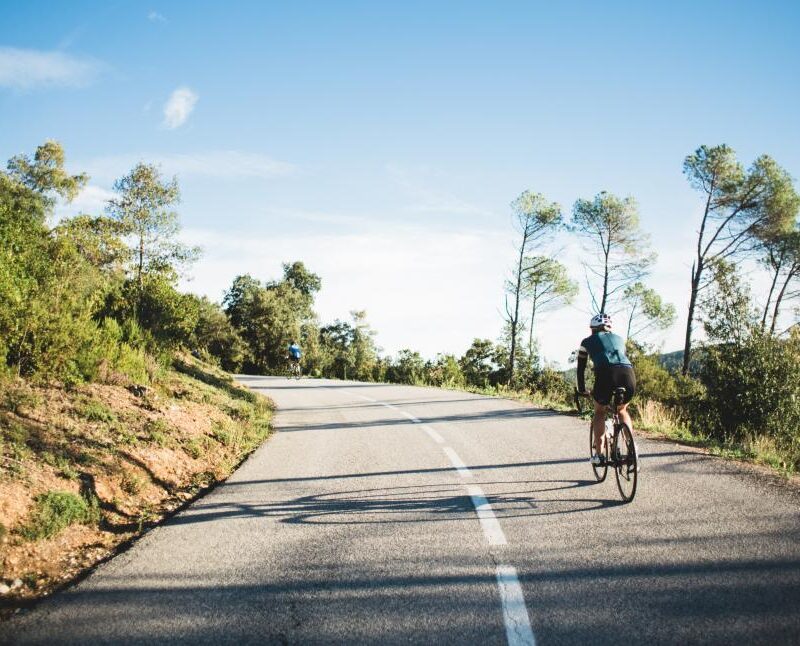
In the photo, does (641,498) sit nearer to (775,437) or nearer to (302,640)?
(302,640)

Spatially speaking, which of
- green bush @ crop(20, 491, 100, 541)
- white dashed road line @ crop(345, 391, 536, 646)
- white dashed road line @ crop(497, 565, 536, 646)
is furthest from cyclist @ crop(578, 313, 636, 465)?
green bush @ crop(20, 491, 100, 541)

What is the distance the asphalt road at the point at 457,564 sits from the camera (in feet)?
9.75

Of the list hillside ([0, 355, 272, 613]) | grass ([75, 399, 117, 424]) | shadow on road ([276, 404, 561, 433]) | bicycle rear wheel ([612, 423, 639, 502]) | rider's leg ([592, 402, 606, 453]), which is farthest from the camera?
shadow on road ([276, 404, 561, 433])

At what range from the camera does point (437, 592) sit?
3.36 m

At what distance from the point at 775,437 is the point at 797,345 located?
262 cm

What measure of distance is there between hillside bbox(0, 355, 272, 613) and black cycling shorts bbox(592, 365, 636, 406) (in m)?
5.30

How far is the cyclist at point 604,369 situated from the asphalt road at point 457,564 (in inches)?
31.0

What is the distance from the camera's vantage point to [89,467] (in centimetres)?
573

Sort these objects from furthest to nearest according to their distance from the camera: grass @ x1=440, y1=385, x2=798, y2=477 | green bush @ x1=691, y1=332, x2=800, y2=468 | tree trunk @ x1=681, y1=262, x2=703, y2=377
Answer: tree trunk @ x1=681, y1=262, x2=703, y2=377, green bush @ x1=691, y1=332, x2=800, y2=468, grass @ x1=440, y1=385, x2=798, y2=477

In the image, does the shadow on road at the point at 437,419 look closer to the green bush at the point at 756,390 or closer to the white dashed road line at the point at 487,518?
the green bush at the point at 756,390

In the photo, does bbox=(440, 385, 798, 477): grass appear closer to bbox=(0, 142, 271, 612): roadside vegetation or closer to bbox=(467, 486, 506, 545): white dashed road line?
bbox=(467, 486, 506, 545): white dashed road line

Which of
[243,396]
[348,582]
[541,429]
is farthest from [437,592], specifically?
[243,396]

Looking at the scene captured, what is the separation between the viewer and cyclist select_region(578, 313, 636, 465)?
18.5ft

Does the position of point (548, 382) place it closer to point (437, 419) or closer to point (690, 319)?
point (690, 319)
